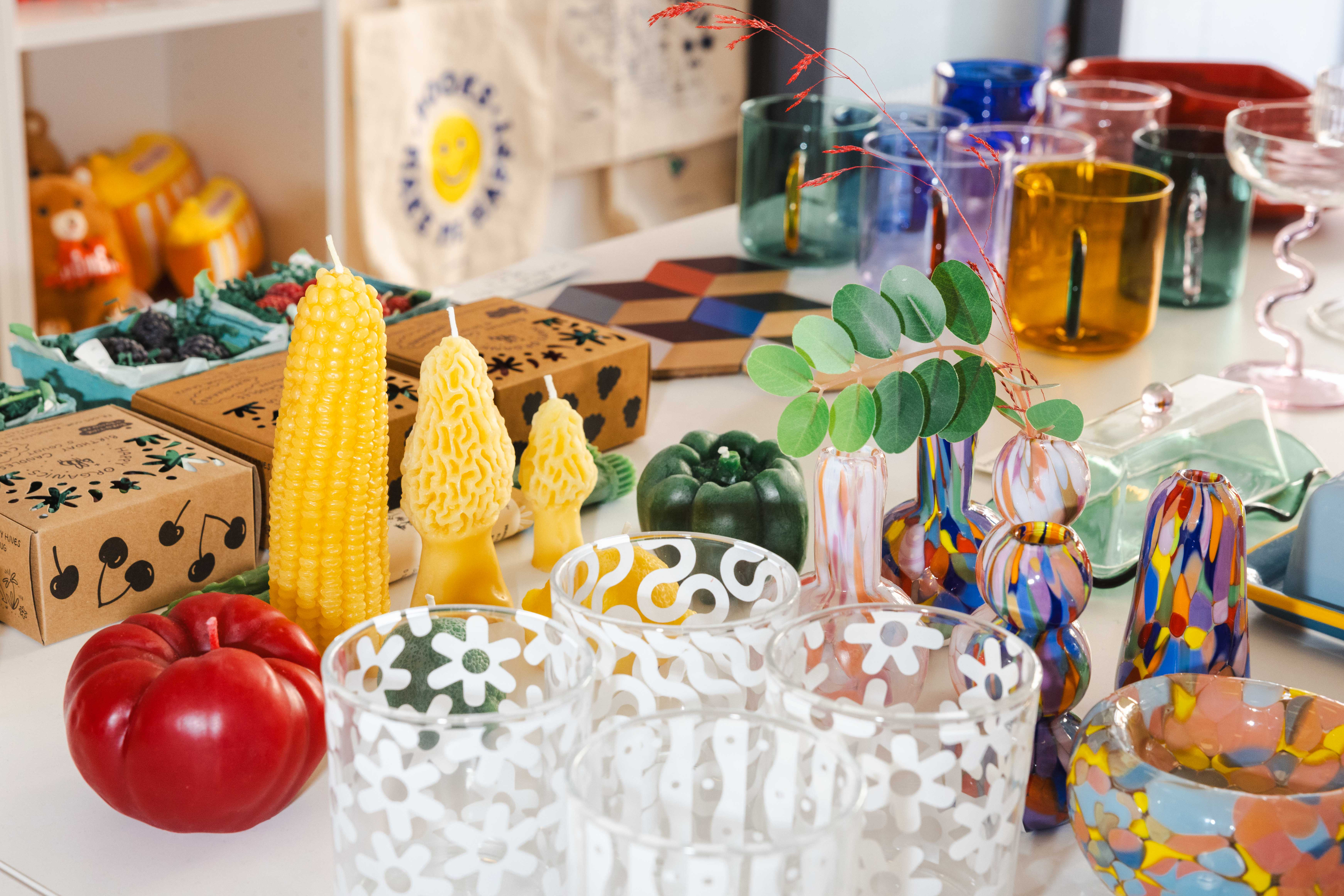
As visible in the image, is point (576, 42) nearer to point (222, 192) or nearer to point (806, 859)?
point (222, 192)

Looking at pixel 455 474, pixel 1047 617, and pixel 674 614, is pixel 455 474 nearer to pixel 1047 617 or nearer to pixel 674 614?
pixel 674 614

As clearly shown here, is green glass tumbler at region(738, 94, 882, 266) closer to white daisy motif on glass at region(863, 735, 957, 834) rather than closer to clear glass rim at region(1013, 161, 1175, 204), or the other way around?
clear glass rim at region(1013, 161, 1175, 204)

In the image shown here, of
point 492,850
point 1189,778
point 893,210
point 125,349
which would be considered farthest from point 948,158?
point 492,850

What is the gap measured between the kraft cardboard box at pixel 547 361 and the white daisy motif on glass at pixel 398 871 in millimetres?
431

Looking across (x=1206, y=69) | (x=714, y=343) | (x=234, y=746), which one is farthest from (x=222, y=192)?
(x=234, y=746)

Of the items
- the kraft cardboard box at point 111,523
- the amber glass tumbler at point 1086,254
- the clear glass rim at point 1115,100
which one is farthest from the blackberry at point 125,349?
the clear glass rim at point 1115,100

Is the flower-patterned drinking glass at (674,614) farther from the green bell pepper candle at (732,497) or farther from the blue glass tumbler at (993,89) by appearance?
the blue glass tumbler at (993,89)

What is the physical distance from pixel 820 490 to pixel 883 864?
0.18 meters

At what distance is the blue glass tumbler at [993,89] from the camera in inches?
57.2

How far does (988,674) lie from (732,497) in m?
0.28

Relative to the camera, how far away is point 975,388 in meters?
0.58

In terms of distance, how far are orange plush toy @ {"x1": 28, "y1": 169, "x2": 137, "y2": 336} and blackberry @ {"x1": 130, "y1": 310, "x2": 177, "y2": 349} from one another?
72 centimetres

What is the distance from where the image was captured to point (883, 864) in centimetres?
45

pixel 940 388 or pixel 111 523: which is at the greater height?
pixel 940 388
